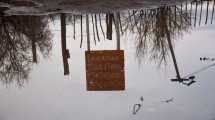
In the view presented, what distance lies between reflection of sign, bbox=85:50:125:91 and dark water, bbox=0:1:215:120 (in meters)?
0.03

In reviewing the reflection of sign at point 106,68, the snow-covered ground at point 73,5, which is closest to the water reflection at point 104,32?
the snow-covered ground at point 73,5

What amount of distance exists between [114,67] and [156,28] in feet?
17.0

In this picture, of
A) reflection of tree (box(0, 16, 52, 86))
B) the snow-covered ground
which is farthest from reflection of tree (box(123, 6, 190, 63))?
reflection of tree (box(0, 16, 52, 86))

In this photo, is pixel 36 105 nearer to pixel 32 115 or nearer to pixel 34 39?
pixel 32 115

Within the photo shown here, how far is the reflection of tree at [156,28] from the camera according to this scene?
44.0ft

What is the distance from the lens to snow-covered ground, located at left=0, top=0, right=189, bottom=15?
981cm

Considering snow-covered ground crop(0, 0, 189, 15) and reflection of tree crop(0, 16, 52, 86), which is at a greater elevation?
snow-covered ground crop(0, 0, 189, 15)

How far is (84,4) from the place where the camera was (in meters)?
10.4

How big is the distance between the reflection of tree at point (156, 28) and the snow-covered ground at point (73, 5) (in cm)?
243

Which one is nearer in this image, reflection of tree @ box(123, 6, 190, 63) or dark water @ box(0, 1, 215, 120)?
dark water @ box(0, 1, 215, 120)

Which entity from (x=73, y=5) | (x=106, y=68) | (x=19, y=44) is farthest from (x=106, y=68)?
(x=19, y=44)

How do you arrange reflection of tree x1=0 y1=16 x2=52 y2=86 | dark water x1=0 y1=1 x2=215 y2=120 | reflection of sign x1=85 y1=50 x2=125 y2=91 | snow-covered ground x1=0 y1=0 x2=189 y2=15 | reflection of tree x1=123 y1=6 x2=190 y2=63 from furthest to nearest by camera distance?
1. reflection of tree x1=123 y1=6 x2=190 y2=63
2. reflection of tree x1=0 y1=16 x2=52 y2=86
3. dark water x1=0 y1=1 x2=215 y2=120
4. snow-covered ground x1=0 y1=0 x2=189 y2=15
5. reflection of sign x1=85 y1=50 x2=125 y2=91

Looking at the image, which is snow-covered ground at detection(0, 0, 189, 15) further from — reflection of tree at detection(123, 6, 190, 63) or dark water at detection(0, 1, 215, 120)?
reflection of tree at detection(123, 6, 190, 63)

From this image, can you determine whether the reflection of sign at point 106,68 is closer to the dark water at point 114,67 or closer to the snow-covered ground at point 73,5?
the dark water at point 114,67
